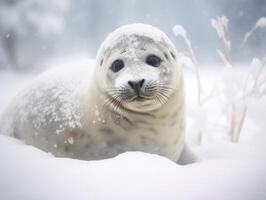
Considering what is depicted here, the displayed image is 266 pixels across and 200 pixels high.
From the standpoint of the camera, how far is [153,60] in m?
1.40

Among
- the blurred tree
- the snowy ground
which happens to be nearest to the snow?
the snowy ground

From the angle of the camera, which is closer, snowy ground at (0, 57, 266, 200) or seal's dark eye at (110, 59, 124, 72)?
snowy ground at (0, 57, 266, 200)

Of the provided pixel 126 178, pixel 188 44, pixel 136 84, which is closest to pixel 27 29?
pixel 188 44

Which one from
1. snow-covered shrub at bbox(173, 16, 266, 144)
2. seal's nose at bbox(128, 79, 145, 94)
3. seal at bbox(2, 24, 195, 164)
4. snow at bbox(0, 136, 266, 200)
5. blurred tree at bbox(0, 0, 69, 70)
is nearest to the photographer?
snow at bbox(0, 136, 266, 200)

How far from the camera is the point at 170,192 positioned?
793mm

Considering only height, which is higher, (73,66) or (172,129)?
(73,66)

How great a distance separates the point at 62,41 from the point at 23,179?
2604 millimetres

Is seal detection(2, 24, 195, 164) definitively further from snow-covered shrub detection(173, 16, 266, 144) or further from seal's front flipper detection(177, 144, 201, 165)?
snow-covered shrub detection(173, 16, 266, 144)

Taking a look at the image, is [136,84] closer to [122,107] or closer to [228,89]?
[122,107]

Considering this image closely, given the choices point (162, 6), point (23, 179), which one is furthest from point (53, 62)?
point (23, 179)

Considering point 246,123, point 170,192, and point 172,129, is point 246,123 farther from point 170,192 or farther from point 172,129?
point 170,192

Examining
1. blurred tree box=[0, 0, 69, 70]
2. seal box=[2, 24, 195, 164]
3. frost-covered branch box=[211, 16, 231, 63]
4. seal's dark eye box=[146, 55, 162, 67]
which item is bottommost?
seal box=[2, 24, 195, 164]

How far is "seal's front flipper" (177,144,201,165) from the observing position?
1.77 meters

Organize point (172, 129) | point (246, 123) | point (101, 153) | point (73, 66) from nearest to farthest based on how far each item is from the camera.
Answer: point (101, 153) < point (172, 129) < point (73, 66) < point (246, 123)
